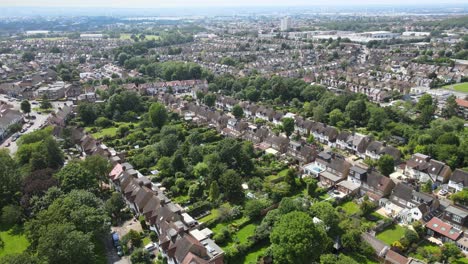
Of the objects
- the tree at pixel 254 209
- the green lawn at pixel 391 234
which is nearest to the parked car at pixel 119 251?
the tree at pixel 254 209

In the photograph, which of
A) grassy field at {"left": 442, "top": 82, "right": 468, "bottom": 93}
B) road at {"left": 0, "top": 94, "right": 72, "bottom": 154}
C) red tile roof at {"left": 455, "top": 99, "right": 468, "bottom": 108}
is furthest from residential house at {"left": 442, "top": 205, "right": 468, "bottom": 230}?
grassy field at {"left": 442, "top": 82, "right": 468, "bottom": 93}

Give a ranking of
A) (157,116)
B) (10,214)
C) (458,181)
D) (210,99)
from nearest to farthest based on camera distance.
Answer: (10,214), (458,181), (157,116), (210,99)

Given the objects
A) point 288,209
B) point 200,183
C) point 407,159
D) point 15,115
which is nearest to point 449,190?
point 407,159

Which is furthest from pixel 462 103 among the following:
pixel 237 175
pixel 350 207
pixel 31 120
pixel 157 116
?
pixel 31 120

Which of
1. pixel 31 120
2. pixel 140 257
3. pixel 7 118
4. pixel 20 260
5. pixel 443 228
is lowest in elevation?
pixel 31 120

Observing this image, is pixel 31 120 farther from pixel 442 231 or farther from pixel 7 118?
pixel 442 231

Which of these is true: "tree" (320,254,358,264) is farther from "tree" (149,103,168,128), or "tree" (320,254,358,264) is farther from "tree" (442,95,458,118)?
"tree" (442,95,458,118)
